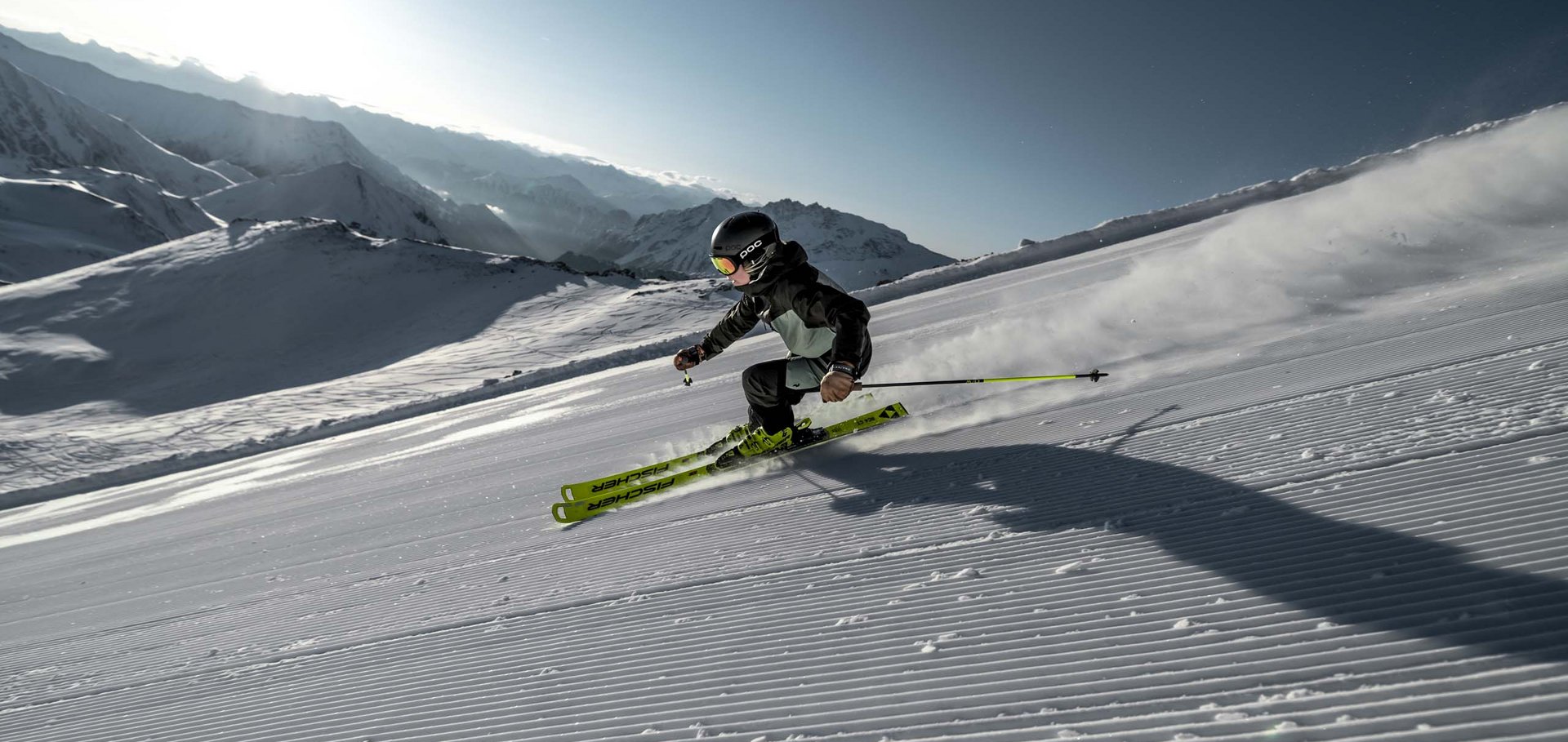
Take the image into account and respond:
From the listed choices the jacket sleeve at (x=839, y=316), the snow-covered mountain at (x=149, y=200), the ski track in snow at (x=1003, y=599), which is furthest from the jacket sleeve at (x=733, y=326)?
the snow-covered mountain at (x=149, y=200)

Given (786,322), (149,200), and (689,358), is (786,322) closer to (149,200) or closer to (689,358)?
(689,358)

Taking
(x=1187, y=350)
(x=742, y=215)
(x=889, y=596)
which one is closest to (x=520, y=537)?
(x=742, y=215)

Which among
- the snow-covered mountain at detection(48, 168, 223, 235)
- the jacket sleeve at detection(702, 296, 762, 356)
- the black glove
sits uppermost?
the snow-covered mountain at detection(48, 168, 223, 235)

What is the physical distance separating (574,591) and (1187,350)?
4.30 metres

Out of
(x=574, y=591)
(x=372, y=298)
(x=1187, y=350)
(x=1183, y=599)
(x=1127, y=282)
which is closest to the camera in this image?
(x=1183, y=599)

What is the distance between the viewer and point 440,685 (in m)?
2.92

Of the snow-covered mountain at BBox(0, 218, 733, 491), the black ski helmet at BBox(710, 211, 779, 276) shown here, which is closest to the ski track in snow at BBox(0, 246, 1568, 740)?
the black ski helmet at BBox(710, 211, 779, 276)

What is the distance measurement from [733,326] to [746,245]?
3.20 feet

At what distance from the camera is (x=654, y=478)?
532cm

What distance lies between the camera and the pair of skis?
5027mm

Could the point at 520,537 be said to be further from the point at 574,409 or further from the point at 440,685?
the point at 574,409

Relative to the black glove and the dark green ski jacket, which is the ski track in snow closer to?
the dark green ski jacket

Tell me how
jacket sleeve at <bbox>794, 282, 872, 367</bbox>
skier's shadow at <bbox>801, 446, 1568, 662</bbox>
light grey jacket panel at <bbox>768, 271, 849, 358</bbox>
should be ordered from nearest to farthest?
skier's shadow at <bbox>801, 446, 1568, 662</bbox> < jacket sleeve at <bbox>794, 282, 872, 367</bbox> < light grey jacket panel at <bbox>768, 271, 849, 358</bbox>

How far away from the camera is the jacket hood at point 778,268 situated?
4.68 m
